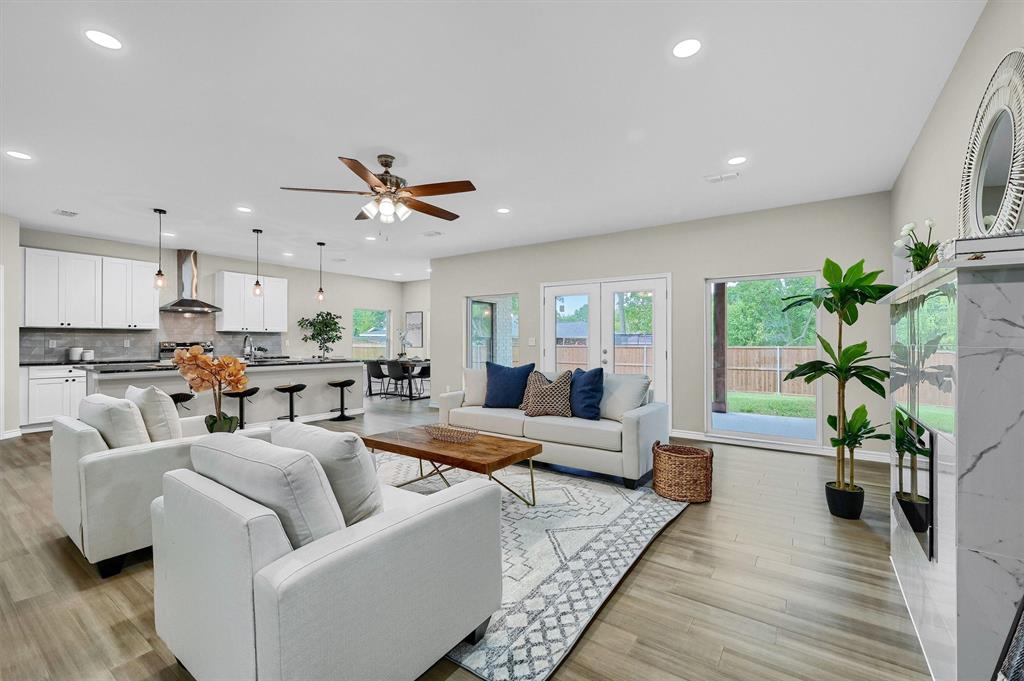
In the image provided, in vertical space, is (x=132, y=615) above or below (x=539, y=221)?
below

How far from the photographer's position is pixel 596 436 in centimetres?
373

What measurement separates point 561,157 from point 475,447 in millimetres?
2384

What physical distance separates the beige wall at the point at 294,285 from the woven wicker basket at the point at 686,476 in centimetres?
756

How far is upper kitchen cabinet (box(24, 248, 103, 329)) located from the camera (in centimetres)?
580

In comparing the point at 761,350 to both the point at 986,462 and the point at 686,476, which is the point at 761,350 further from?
the point at 986,462

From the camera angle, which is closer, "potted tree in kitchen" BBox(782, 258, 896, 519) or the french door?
"potted tree in kitchen" BBox(782, 258, 896, 519)

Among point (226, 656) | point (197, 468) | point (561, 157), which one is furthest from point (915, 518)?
point (561, 157)

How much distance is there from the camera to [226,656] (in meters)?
1.29

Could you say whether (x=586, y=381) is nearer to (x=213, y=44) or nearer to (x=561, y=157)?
(x=561, y=157)

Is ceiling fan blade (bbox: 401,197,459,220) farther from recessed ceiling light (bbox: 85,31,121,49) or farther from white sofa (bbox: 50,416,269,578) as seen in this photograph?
white sofa (bbox: 50,416,269,578)

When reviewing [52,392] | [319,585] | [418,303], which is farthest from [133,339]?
[319,585]

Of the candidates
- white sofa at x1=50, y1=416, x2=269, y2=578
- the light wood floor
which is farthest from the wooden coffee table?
white sofa at x1=50, y1=416, x2=269, y2=578

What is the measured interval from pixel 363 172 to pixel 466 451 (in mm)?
2042

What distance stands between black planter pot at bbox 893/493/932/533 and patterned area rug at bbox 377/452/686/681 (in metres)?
1.22
